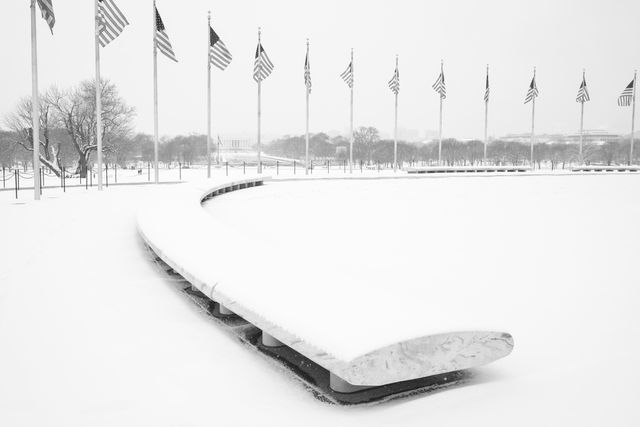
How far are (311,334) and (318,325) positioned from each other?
0.35ft

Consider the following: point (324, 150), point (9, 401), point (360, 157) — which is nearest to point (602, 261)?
point (9, 401)

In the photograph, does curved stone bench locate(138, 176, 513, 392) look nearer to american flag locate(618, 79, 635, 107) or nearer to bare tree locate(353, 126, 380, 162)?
american flag locate(618, 79, 635, 107)

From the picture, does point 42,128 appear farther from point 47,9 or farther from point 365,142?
point 365,142

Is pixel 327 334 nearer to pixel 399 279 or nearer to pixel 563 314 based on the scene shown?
pixel 563 314

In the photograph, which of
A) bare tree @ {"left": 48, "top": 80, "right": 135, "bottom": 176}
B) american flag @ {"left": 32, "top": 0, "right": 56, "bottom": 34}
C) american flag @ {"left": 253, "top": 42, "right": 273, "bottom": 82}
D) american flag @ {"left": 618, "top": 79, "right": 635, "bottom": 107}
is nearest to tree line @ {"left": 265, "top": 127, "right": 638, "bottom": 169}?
american flag @ {"left": 618, "top": 79, "right": 635, "bottom": 107}

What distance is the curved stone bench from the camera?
11.0 feet

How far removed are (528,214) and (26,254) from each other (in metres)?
11.9

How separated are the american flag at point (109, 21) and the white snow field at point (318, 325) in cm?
1170

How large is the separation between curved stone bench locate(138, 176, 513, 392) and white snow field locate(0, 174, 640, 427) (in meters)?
0.13

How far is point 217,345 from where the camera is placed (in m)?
4.55

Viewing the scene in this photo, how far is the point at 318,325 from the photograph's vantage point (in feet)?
12.2

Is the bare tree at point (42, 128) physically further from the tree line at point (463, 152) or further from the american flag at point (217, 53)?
the tree line at point (463, 152)

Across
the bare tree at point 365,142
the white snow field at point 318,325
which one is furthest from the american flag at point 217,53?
the bare tree at point 365,142

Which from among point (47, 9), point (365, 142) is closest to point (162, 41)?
point (47, 9)
